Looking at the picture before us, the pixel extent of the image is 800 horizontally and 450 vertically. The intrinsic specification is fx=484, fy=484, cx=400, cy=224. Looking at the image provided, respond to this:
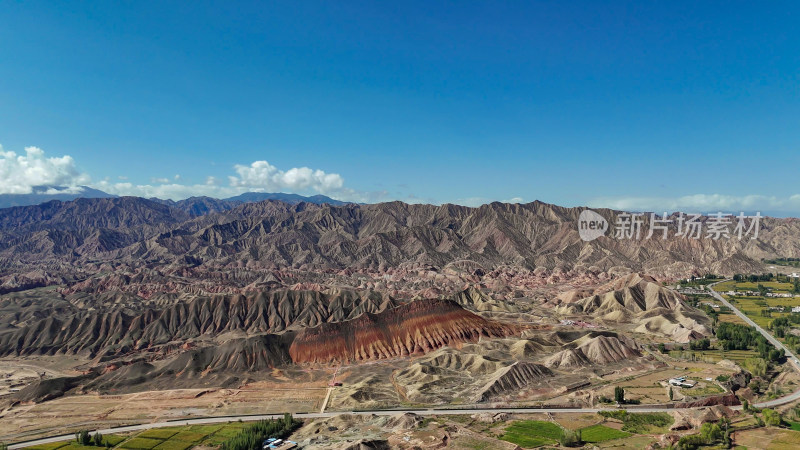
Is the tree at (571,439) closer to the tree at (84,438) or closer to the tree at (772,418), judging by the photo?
the tree at (772,418)

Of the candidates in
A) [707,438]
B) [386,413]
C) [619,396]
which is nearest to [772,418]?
[707,438]

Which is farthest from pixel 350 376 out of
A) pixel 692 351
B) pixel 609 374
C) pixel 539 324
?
pixel 692 351

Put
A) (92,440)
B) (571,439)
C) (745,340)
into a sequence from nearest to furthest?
(571,439) → (92,440) → (745,340)

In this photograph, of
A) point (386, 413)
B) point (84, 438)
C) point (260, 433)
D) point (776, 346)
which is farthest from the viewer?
point (776, 346)

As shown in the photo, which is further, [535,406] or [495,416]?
[535,406]

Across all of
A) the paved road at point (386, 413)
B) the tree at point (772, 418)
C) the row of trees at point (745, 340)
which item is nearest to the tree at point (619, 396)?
the paved road at point (386, 413)

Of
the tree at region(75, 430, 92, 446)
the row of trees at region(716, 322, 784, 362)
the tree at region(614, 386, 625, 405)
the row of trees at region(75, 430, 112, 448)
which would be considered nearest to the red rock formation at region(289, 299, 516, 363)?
the row of trees at region(75, 430, 112, 448)

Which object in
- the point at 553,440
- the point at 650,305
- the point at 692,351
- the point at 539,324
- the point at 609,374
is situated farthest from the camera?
the point at 650,305

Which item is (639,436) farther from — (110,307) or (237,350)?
(110,307)

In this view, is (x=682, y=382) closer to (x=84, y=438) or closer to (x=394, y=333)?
(x=394, y=333)
